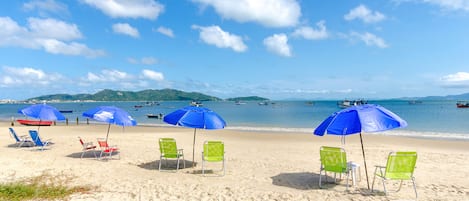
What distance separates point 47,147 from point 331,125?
1244 centimetres

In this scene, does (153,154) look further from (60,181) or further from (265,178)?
(265,178)

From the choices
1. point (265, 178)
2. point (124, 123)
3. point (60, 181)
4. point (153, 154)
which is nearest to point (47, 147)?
point (153, 154)

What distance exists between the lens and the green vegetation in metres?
6.36

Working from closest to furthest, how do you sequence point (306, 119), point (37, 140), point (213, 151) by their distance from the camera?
point (213, 151)
point (37, 140)
point (306, 119)

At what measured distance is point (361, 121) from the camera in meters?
6.21

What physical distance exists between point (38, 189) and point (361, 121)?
6.91 meters

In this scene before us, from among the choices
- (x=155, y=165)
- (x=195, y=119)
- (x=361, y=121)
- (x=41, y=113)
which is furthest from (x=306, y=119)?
(x=361, y=121)

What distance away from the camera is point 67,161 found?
10.4 metres

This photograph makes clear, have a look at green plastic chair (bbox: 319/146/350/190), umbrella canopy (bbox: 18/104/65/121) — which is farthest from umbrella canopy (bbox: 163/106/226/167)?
umbrella canopy (bbox: 18/104/65/121)

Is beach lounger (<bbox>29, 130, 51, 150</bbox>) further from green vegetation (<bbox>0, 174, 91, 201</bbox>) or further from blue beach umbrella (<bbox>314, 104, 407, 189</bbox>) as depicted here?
blue beach umbrella (<bbox>314, 104, 407, 189</bbox>)

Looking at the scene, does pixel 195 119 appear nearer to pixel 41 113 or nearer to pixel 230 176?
pixel 230 176

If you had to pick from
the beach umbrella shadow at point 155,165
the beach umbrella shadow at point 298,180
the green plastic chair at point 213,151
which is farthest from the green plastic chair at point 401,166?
the beach umbrella shadow at point 155,165

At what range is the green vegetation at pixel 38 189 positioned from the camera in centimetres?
636

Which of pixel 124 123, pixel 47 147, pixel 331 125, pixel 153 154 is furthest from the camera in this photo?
pixel 47 147
